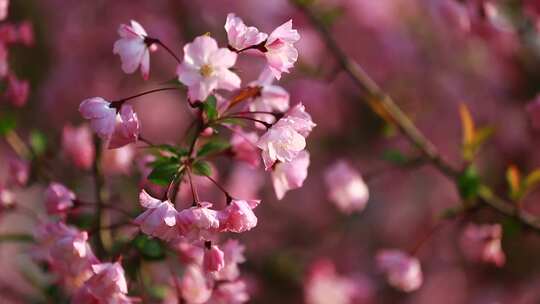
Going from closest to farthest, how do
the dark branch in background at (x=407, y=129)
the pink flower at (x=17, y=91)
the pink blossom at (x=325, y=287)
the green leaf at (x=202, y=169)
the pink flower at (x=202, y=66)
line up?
the pink flower at (x=202, y=66)
the green leaf at (x=202, y=169)
the pink flower at (x=17, y=91)
the dark branch in background at (x=407, y=129)
the pink blossom at (x=325, y=287)

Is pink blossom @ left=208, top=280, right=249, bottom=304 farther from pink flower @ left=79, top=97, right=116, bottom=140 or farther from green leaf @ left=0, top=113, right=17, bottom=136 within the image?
green leaf @ left=0, top=113, right=17, bottom=136

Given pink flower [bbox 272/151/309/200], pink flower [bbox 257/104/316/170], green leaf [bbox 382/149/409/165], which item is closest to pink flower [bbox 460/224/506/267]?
green leaf [bbox 382/149/409/165]

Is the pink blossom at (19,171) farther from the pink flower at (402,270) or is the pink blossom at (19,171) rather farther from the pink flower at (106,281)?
the pink flower at (402,270)

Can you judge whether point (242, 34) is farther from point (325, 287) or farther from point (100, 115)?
point (325, 287)

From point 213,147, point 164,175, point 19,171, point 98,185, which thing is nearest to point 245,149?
point 213,147

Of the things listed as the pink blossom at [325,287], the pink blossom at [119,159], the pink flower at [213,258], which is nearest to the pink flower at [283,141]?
the pink flower at [213,258]
